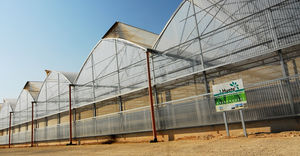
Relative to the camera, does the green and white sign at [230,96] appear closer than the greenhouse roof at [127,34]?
Yes

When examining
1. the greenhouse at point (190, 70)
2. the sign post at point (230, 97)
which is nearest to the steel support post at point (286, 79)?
the greenhouse at point (190, 70)

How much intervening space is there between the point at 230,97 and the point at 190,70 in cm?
433

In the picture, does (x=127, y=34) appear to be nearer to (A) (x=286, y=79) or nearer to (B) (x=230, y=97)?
(B) (x=230, y=97)

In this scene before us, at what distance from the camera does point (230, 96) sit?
12438 mm

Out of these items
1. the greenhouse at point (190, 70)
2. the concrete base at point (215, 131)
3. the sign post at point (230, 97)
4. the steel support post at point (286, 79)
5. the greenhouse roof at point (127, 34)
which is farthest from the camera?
the greenhouse roof at point (127, 34)

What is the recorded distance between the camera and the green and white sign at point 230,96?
39.1ft

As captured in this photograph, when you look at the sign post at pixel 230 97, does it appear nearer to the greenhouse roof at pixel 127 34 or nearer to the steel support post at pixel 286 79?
the steel support post at pixel 286 79

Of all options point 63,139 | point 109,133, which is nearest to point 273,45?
point 109,133

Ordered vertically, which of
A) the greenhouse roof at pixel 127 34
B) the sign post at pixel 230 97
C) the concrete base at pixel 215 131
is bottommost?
the concrete base at pixel 215 131

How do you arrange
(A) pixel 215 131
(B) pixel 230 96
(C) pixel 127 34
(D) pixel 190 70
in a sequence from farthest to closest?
(C) pixel 127 34 < (D) pixel 190 70 < (A) pixel 215 131 < (B) pixel 230 96

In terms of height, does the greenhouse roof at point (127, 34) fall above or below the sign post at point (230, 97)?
above

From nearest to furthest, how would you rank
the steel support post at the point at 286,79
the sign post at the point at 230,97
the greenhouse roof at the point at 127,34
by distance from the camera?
the steel support post at the point at 286,79 → the sign post at the point at 230,97 → the greenhouse roof at the point at 127,34

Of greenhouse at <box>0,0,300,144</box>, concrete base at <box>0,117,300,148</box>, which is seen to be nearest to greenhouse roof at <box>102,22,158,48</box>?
greenhouse at <box>0,0,300,144</box>

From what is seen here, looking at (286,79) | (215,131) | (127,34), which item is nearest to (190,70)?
(215,131)
